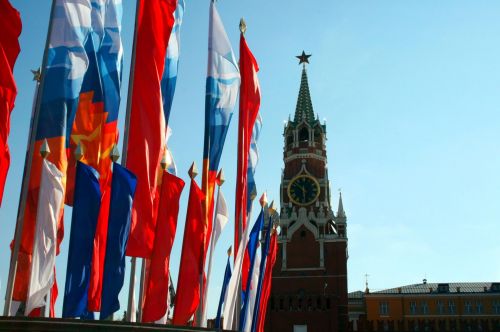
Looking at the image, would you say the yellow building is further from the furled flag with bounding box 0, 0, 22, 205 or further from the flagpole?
the furled flag with bounding box 0, 0, 22, 205

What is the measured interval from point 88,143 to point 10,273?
6.04 metres

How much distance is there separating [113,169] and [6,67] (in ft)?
16.1

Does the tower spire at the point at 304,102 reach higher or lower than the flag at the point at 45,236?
higher

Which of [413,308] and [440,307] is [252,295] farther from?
[440,307]

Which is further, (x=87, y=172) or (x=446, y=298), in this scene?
(x=446, y=298)

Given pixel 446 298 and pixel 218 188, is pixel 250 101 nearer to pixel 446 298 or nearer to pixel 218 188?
pixel 218 188

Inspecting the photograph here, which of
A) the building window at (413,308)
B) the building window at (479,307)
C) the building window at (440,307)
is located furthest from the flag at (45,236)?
the building window at (479,307)

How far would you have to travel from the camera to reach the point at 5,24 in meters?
21.1

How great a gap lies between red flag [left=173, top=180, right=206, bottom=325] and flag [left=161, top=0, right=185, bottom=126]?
12.2ft

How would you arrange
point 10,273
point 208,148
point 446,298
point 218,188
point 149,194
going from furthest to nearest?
1. point 446,298
2. point 218,188
3. point 208,148
4. point 149,194
5. point 10,273

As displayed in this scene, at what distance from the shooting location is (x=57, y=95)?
22125 mm

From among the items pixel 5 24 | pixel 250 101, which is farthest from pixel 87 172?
pixel 250 101

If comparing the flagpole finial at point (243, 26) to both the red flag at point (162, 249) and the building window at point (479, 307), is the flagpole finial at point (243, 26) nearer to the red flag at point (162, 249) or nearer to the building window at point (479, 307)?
the red flag at point (162, 249)

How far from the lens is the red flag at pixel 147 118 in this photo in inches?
898
